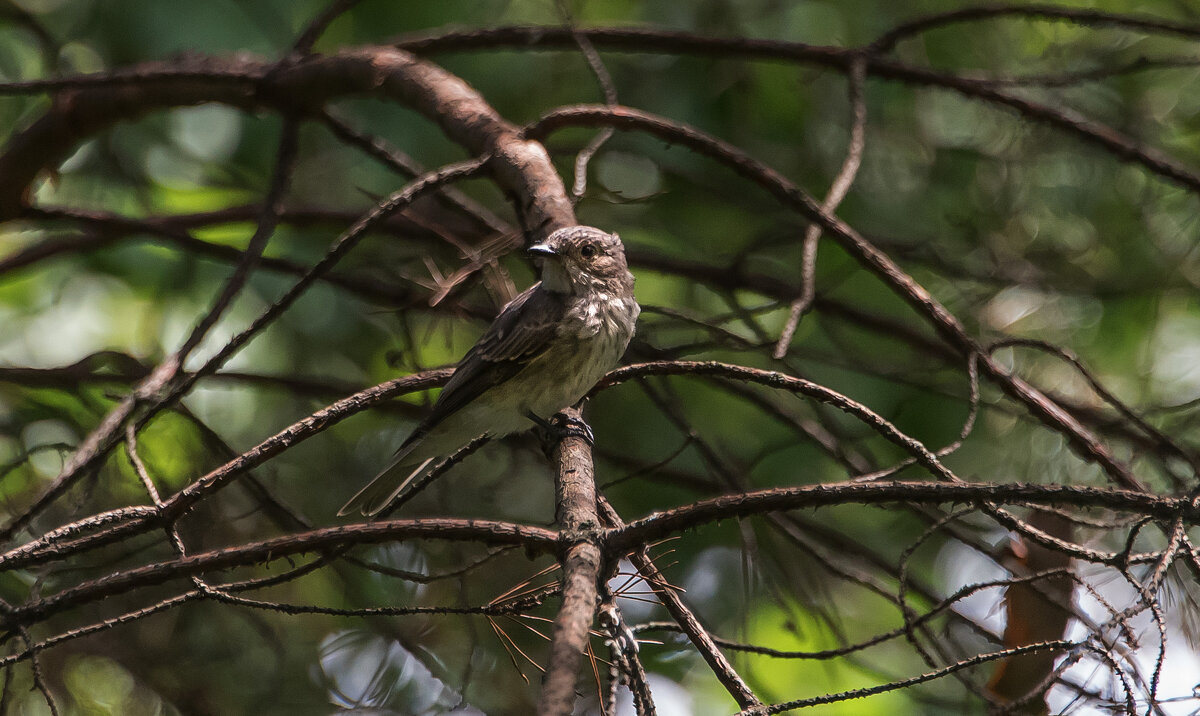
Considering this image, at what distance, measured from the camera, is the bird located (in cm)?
374

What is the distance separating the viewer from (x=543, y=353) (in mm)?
3855

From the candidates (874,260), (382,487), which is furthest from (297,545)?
(382,487)

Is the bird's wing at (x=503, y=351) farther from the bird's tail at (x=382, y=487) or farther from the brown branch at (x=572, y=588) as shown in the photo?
the brown branch at (x=572, y=588)

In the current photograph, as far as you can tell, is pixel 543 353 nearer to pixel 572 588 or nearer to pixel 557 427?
pixel 557 427

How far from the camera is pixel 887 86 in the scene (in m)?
5.07

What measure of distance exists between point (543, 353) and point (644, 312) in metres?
0.85

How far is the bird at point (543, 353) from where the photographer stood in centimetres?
374

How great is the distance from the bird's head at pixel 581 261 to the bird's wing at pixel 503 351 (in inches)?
4.7

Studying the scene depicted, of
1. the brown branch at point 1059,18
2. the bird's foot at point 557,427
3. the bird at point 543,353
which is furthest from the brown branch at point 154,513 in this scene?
the brown branch at point 1059,18

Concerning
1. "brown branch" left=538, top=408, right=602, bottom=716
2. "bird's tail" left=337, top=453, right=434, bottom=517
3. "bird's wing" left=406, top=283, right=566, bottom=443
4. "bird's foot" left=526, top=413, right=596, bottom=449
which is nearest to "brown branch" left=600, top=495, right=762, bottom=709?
"brown branch" left=538, top=408, right=602, bottom=716

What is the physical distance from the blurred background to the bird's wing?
0.34 metres

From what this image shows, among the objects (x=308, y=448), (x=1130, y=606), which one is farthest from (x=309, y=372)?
(x=1130, y=606)

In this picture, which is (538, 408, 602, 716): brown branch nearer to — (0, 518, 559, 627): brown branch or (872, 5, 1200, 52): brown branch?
(0, 518, 559, 627): brown branch

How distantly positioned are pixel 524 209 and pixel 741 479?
1.44 metres
